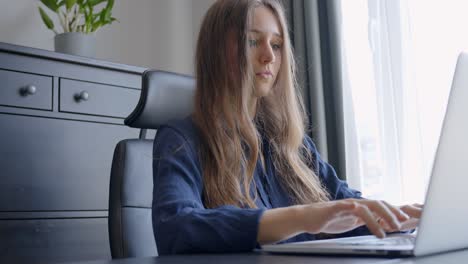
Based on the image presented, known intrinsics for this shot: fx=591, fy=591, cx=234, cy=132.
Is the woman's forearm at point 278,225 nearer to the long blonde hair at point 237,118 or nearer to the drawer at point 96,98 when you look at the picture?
the long blonde hair at point 237,118

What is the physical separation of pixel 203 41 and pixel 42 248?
0.97 meters

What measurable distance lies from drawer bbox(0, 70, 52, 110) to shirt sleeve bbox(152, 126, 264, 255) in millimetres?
952

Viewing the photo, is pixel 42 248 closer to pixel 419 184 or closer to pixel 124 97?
pixel 124 97

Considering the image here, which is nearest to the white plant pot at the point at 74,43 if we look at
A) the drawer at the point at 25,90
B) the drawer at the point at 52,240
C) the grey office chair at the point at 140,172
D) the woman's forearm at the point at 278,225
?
the drawer at the point at 25,90

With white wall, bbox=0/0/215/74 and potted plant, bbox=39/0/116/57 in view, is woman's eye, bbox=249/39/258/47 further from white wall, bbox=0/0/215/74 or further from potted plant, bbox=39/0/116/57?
white wall, bbox=0/0/215/74

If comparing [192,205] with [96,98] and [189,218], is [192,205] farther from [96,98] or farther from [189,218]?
[96,98]

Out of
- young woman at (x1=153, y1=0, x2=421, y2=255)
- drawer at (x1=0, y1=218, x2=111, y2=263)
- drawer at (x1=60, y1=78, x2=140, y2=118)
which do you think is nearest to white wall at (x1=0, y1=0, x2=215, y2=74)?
drawer at (x1=60, y1=78, x2=140, y2=118)

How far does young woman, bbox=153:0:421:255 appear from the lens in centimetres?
101

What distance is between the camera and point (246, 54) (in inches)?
→ 52.3

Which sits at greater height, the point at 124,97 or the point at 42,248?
the point at 124,97

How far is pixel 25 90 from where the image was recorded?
1.94m

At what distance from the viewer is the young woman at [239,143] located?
1.01 meters

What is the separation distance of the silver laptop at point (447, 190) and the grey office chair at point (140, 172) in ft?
2.53

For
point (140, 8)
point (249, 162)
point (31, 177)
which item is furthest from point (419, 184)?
point (140, 8)
